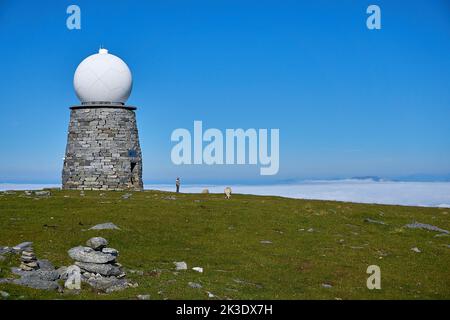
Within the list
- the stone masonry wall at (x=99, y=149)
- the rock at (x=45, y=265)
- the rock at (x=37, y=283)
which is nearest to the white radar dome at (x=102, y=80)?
the stone masonry wall at (x=99, y=149)

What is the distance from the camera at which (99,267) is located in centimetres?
2241

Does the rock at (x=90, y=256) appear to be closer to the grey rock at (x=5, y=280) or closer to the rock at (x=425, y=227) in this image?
the grey rock at (x=5, y=280)

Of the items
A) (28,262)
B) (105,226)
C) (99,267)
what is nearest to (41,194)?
(105,226)

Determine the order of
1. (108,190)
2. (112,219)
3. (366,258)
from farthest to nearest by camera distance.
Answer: (108,190)
(112,219)
(366,258)

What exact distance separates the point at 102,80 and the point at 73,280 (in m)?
36.8

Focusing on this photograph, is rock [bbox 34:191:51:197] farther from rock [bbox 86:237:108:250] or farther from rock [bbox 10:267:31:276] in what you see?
rock [bbox 10:267:31:276]

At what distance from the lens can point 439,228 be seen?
124ft

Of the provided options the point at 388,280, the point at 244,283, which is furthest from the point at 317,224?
the point at 244,283

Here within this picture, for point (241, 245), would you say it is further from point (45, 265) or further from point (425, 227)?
point (425, 227)

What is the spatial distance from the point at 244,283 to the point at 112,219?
45.6 feet

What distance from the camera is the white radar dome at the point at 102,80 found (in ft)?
182

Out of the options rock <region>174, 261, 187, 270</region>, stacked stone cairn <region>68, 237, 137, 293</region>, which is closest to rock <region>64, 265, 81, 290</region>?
stacked stone cairn <region>68, 237, 137, 293</region>
